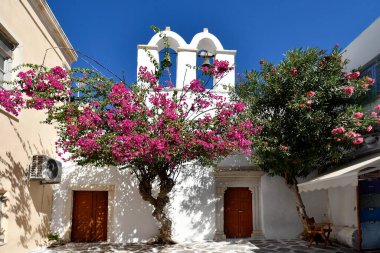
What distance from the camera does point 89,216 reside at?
1403 cm

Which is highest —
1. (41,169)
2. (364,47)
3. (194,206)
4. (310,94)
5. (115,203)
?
(364,47)

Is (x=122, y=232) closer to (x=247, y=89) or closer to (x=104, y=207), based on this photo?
(x=104, y=207)

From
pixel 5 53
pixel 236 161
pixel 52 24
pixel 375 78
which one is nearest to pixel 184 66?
pixel 236 161

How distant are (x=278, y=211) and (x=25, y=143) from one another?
29.6 feet

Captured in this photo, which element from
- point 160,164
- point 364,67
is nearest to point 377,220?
point 364,67

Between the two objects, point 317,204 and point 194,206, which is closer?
point 194,206

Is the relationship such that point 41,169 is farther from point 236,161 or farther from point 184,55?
point 236,161

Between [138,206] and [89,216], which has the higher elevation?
[138,206]

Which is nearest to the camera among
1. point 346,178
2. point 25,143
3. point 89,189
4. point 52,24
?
point 346,178

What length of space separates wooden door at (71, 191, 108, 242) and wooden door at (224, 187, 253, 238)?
4560 millimetres

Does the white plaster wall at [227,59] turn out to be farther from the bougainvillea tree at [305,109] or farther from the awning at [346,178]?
the awning at [346,178]

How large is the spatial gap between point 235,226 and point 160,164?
4.22 meters

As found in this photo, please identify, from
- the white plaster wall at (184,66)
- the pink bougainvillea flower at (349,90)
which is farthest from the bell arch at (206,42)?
the pink bougainvillea flower at (349,90)

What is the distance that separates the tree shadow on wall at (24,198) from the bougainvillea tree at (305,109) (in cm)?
712
